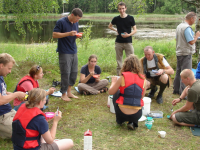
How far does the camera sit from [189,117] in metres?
3.12

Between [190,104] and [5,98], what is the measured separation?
2485mm

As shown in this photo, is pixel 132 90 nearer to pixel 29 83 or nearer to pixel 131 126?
pixel 131 126

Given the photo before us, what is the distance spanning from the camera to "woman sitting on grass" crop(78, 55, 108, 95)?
14.4 ft

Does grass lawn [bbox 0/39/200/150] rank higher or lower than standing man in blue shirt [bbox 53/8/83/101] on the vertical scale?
lower

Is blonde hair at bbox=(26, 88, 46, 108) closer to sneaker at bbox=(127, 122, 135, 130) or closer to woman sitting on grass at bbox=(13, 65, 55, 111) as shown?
woman sitting on grass at bbox=(13, 65, 55, 111)

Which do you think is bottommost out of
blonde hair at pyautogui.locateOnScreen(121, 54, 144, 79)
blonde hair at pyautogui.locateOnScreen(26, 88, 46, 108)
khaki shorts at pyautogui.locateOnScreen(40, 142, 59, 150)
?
khaki shorts at pyautogui.locateOnScreen(40, 142, 59, 150)

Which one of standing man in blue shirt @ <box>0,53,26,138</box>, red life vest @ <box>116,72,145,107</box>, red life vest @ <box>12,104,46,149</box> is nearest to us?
red life vest @ <box>12,104,46,149</box>

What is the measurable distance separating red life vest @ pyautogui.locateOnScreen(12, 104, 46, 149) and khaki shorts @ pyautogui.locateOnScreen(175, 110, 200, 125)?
217 centimetres

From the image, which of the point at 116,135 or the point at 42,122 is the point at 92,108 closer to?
the point at 116,135

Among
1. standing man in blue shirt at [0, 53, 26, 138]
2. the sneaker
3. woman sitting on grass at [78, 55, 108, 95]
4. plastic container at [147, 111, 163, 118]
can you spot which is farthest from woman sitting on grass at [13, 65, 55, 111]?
plastic container at [147, 111, 163, 118]

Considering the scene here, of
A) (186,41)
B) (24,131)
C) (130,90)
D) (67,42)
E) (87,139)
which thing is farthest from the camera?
(186,41)

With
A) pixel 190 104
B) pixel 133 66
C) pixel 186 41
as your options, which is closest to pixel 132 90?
pixel 133 66

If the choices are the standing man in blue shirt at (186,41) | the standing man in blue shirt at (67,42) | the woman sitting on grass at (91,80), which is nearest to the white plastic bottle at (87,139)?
the standing man in blue shirt at (67,42)

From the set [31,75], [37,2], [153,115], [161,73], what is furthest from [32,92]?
[37,2]
